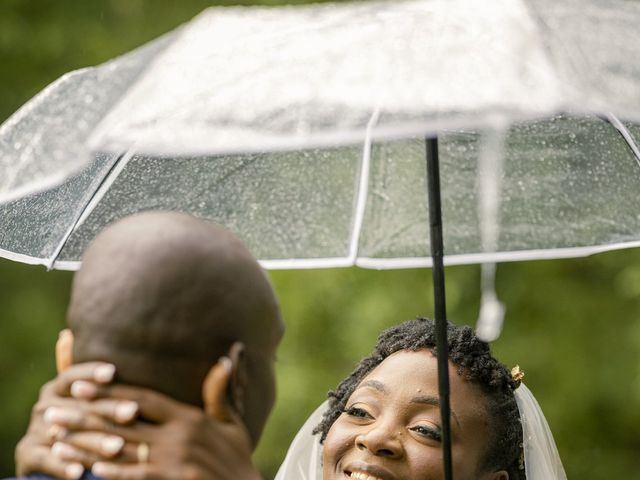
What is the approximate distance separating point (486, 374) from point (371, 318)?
133 inches

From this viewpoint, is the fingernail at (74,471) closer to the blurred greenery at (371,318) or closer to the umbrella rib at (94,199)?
the umbrella rib at (94,199)

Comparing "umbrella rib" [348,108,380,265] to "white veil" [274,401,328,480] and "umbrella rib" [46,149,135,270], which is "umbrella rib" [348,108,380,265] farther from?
"white veil" [274,401,328,480]

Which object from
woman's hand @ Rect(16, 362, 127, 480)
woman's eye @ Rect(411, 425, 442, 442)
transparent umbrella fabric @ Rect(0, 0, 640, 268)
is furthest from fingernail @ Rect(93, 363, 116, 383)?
woman's eye @ Rect(411, 425, 442, 442)

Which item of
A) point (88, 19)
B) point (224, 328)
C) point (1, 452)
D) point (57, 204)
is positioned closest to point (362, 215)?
point (57, 204)

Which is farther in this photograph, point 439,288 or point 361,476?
point 361,476

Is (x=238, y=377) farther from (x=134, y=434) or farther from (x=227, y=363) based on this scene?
(x=134, y=434)

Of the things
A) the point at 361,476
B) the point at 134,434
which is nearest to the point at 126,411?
the point at 134,434

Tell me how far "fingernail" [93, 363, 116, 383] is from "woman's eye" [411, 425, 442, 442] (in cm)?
169

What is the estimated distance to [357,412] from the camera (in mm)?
3754

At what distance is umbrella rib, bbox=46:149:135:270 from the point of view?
3564 millimetres

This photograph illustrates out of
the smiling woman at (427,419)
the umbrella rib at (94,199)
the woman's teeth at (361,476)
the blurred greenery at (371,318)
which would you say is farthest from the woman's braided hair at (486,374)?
the blurred greenery at (371,318)

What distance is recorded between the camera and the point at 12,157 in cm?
248

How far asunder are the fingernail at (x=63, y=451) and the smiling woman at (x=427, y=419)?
158 cm

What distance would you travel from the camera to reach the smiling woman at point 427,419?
3.56m
